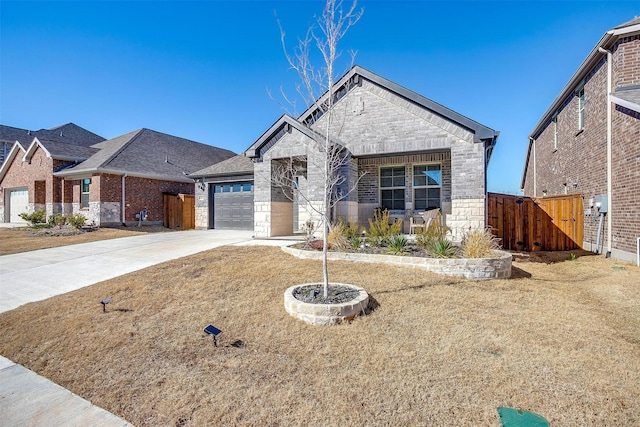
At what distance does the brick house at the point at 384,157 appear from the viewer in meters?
9.41

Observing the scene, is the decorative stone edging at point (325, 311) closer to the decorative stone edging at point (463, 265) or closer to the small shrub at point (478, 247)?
the decorative stone edging at point (463, 265)

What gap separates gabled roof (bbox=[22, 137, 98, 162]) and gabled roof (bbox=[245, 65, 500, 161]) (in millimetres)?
14675

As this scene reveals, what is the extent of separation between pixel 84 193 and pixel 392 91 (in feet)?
61.1

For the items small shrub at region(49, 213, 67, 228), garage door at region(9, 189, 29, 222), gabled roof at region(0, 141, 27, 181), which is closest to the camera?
small shrub at region(49, 213, 67, 228)

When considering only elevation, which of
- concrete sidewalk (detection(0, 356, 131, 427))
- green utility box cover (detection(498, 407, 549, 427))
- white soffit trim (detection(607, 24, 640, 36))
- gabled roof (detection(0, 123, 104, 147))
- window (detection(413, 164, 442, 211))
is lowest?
concrete sidewalk (detection(0, 356, 131, 427))

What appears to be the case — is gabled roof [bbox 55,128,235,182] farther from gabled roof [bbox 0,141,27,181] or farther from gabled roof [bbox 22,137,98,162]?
gabled roof [bbox 0,141,27,181]

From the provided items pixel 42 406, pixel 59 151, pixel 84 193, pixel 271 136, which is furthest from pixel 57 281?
pixel 59 151

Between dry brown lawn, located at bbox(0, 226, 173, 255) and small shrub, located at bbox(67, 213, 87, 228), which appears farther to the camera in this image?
small shrub, located at bbox(67, 213, 87, 228)

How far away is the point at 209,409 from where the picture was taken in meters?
2.76

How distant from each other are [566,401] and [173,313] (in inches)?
203

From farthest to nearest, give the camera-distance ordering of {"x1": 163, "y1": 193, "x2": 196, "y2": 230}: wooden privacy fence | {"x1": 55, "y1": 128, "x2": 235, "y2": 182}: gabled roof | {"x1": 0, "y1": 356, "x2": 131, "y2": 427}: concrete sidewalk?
{"x1": 163, "y1": 193, "x2": 196, "y2": 230}: wooden privacy fence < {"x1": 55, "y1": 128, "x2": 235, "y2": 182}: gabled roof < {"x1": 0, "y1": 356, "x2": 131, "y2": 427}: concrete sidewalk

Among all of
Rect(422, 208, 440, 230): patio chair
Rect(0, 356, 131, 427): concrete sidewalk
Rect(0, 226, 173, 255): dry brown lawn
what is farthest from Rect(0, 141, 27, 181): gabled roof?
Rect(422, 208, 440, 230): patio chair

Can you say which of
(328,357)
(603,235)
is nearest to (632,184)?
(603,235)

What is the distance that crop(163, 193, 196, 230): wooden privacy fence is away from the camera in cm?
1847
